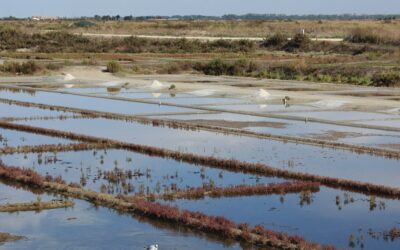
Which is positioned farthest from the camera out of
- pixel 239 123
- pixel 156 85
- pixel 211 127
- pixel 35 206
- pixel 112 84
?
pixel 112 84

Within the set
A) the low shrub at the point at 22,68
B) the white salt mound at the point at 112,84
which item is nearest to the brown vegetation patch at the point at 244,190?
the white salt mound at the point at 112,84

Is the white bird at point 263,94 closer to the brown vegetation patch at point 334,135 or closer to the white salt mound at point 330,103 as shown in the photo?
the white salt mound at point 330,103

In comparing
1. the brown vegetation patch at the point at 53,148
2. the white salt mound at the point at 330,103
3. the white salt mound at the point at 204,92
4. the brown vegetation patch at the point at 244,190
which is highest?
the brown vegetation patch at the point at 244,190

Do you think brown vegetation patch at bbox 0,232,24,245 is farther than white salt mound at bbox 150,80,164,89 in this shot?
No

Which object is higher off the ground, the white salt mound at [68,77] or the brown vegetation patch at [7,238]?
the brown vegetation patch at [7,238]

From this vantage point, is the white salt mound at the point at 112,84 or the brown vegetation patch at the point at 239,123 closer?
the brown vegetation patch at the point at 239,123

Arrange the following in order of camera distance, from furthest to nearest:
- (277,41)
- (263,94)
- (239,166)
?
(277,41) < (263,94) < (239,166)

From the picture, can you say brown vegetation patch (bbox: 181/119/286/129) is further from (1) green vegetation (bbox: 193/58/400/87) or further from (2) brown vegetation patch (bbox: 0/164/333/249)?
(1) green vegetation (bbox: 193/58/400/87)

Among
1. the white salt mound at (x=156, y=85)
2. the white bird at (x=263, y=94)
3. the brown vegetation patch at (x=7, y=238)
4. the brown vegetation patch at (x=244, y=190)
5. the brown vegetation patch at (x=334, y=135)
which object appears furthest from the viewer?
the white salt mound at (x=156, y=85)

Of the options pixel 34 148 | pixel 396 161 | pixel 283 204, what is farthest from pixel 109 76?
pixel 283 204

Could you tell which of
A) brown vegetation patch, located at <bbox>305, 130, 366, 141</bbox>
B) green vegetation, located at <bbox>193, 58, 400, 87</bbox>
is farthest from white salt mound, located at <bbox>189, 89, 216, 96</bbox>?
brown vegetation patch, located at <bbox>305, 130, 366, 141</bbox>

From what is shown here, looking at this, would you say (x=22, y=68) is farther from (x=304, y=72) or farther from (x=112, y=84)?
(x=304, y=72)

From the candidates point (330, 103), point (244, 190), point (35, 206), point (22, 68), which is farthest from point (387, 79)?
point (35, 206)

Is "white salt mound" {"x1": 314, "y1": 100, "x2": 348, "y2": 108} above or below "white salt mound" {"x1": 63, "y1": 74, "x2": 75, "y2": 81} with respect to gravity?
above
